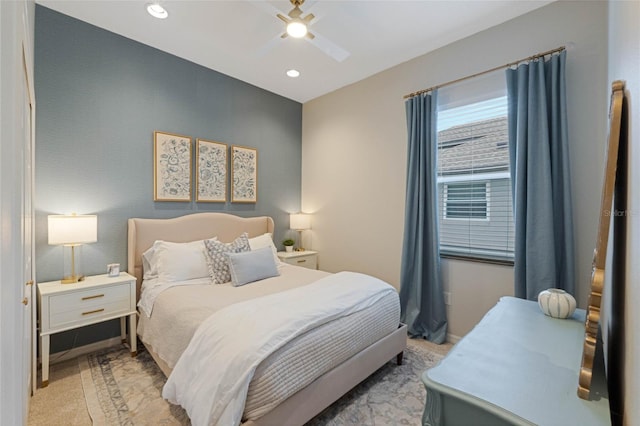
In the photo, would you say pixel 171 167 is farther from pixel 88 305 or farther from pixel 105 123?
pixel 88 305

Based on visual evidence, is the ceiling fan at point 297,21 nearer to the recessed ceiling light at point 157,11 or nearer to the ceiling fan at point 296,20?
the ceiling fan at point 296,20

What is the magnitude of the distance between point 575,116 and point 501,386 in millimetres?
2290

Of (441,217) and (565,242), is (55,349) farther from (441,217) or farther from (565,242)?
(565,242)

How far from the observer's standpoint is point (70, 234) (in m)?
2.23

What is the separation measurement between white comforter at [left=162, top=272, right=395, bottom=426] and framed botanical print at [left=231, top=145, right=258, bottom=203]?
2.00 metres

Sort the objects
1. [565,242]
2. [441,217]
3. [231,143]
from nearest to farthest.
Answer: [565,242], [441,217], [231,143]

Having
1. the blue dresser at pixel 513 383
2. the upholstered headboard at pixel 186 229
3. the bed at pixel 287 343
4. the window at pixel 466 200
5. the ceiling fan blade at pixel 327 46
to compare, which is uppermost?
the ceiling fan blade at pixel 327 46

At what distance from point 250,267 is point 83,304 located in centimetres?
133

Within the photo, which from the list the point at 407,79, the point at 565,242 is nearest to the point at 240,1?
the point at 407,79

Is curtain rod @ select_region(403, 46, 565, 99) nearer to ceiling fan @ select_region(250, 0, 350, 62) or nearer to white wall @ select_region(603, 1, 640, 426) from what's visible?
ceiling fan @ select_region(250, 0, 350, 62)

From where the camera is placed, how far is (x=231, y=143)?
360 centimetres

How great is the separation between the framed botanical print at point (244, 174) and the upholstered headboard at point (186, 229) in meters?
0.29

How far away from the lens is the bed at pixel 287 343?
4.66 feet

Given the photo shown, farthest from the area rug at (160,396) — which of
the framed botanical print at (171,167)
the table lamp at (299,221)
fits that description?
the table lamp at (299,221)
